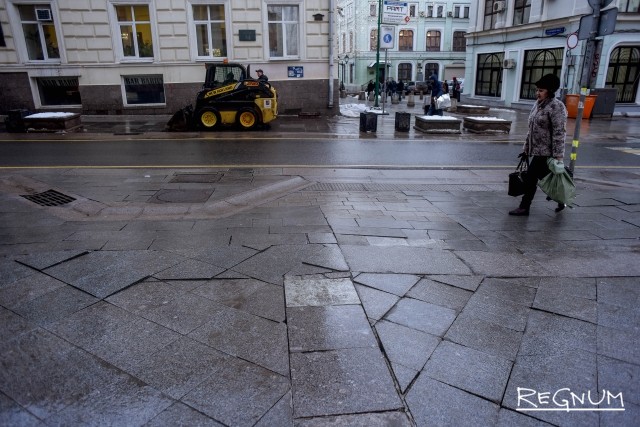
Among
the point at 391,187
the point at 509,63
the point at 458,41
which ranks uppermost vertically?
the point at 458,41

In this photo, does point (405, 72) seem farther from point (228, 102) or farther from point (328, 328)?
point (328, 328)

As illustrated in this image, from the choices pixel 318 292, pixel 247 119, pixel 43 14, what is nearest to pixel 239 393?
pixel 318 292

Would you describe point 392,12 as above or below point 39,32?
above

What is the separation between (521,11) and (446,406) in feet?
101

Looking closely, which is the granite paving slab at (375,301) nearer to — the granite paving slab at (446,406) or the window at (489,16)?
the granite paving slab at (446,406)

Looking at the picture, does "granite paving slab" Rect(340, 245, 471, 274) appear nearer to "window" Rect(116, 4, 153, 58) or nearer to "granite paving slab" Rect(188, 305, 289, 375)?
"granite paving slab" Rect(188, 305, 289, 375)

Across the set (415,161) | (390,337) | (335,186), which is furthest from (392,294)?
(415,161)

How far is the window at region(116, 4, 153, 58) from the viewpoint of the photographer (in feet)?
64.3

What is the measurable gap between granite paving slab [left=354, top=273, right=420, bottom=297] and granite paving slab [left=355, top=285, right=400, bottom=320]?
0.08m

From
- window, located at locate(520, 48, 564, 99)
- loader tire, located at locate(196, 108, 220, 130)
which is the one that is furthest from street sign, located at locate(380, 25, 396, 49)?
window, located at locate(520, 48, 564, 99)

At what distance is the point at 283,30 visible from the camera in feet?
67.3

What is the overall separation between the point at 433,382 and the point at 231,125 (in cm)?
1436

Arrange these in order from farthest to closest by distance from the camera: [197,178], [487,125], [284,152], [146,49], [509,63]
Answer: [509,63]
[146,49]
[487,125]
[284,152]
[197,178]

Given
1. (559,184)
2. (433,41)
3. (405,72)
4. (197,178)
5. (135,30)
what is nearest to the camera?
(559,184)
